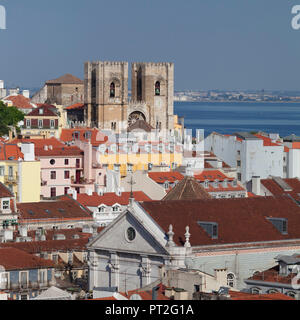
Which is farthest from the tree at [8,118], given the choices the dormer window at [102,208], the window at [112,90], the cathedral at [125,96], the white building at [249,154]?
the dormer window at [102,208]

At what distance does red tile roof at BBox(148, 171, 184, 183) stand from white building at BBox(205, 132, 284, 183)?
12.6 m

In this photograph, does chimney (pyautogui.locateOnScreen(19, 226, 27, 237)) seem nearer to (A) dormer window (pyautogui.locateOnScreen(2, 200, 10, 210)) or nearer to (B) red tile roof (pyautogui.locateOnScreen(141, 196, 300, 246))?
(A) dormer window (pyautogui.locateOnScreen(2, 200, 10, 210))

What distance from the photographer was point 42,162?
232ft

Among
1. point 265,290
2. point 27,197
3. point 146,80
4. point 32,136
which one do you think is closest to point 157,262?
point 265,290

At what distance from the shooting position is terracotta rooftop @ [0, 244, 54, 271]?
3812cm

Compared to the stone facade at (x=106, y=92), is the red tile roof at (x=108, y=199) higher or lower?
lower

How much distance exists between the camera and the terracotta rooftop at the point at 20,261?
38.1 meters

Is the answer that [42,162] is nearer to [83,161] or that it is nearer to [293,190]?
[83,161]

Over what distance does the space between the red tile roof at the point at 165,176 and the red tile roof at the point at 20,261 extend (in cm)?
2664

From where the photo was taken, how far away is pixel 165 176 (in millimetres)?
67438

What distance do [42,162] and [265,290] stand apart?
3795 cm

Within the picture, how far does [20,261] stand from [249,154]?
4404 centimetres

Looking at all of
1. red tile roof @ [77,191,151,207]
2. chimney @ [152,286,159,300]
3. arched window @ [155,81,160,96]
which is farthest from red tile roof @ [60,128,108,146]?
chimney @ [152,286,159,300]

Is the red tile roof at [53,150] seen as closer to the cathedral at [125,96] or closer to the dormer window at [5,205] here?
the dormer window at [5,205]
